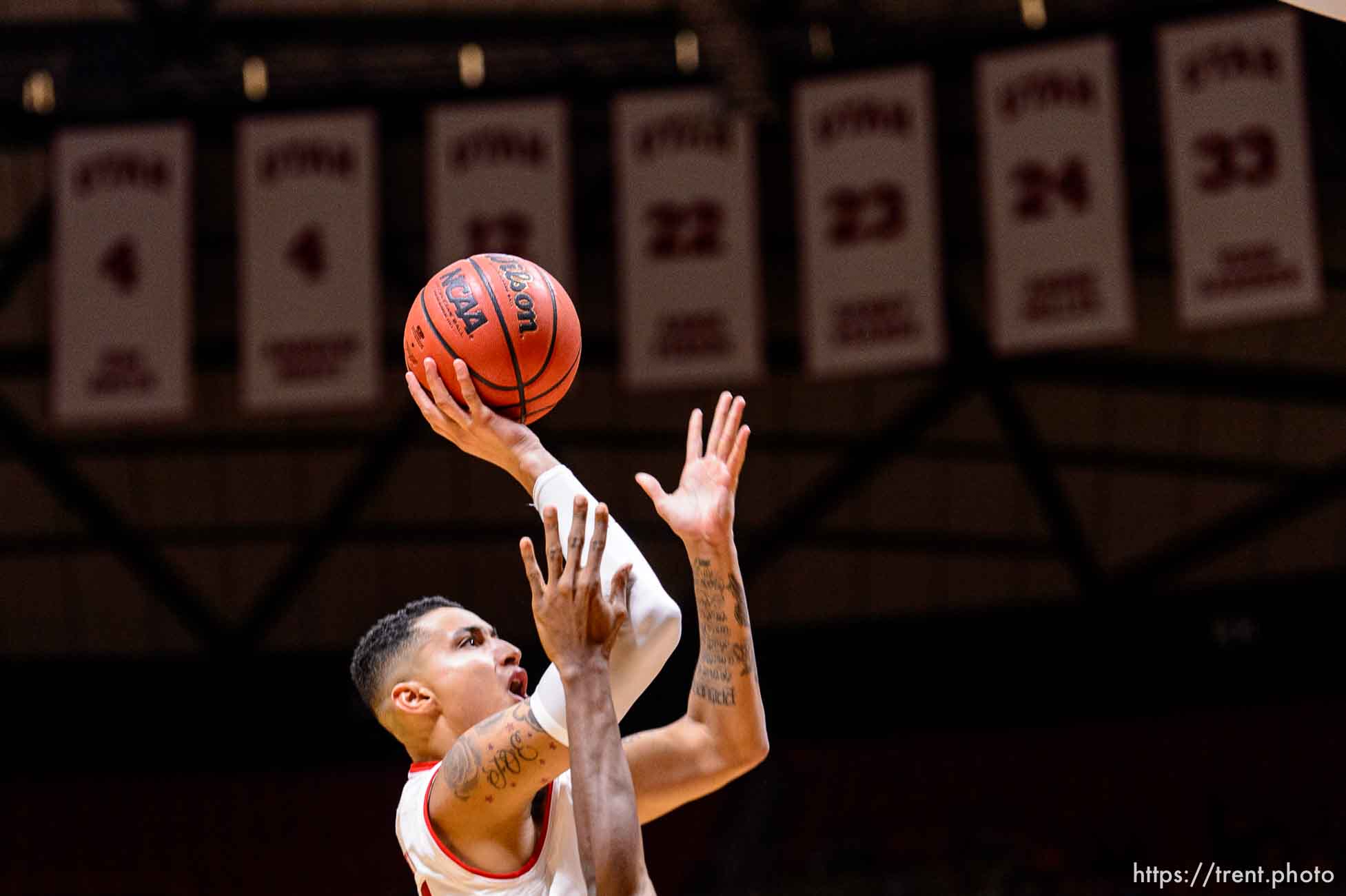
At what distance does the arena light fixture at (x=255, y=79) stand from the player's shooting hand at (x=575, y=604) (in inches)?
405

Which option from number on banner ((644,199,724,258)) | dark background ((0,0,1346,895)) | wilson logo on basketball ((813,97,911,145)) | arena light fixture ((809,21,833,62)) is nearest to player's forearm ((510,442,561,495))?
number on banner ((644,199,724,258))

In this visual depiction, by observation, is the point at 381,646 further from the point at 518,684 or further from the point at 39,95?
the point at 39,95

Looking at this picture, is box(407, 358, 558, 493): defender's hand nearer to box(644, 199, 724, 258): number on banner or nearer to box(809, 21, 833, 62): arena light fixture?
box(644, 199, 724, 258): number on banner

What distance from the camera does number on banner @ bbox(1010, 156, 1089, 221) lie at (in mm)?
10281

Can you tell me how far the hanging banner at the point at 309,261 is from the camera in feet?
35.3

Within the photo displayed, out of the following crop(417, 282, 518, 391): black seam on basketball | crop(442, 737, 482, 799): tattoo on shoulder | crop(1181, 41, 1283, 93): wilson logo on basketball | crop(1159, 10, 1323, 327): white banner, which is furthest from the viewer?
crop(1181, 41, 1283, 93): wilson logo on basketball

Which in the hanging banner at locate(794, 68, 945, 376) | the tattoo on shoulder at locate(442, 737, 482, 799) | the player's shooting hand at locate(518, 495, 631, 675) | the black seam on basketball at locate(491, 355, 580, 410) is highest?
the hanging banner at locate(794, 68, 945, 376)

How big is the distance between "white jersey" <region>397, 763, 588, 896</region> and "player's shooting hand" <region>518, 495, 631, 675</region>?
1.71ft

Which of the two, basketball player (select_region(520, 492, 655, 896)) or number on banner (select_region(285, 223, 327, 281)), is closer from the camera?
basketball player (select_region(520, 492, 655, 896))

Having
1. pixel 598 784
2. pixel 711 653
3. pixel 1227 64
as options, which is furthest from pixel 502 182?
pixel 598 784

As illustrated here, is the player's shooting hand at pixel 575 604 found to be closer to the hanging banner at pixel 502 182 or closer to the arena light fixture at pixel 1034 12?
the hanging banner at pixel 502 182

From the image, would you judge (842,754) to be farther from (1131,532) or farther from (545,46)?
(545,46)

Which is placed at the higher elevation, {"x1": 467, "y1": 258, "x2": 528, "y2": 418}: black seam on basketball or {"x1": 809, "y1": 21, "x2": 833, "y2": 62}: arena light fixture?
{"x1": 809, "y1": 21, "x2": 833, "y2": 62}: arena light fixture

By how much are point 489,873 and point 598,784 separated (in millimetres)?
515
